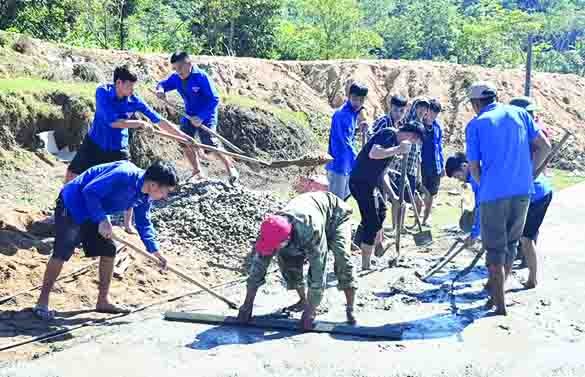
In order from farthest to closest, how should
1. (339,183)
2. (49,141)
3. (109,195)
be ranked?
(49,141)
(339,183)
(109,195)

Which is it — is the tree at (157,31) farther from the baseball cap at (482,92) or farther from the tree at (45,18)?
the baseball cap at (482,92)

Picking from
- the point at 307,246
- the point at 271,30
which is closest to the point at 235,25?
the point at 271,30

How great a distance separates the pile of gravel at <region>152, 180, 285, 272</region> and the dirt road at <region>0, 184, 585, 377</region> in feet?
3.50

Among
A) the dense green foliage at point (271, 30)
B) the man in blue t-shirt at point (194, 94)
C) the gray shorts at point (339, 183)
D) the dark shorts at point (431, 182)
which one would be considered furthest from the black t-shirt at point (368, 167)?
the dense green foliage at point (271, 30)

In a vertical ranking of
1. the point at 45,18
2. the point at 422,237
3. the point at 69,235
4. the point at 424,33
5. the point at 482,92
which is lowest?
the point at 422,237

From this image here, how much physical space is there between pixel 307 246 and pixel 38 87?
25.4ft

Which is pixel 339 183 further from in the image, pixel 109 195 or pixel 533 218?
pixel 109 195

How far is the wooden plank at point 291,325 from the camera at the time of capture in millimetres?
6066

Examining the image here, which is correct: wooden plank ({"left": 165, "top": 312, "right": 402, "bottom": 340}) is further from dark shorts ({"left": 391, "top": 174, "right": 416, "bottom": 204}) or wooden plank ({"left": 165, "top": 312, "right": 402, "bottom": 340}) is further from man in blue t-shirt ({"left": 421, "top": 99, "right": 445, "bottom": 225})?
man in blue t-shirt ({"left": 421, "top": 99, "right": 445, "bottom": 225})

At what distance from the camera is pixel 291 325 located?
613 centimetres

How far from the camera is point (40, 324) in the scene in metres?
6.27

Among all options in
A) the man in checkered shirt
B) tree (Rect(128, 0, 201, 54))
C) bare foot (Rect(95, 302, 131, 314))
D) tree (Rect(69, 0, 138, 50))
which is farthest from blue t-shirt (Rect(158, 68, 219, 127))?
tree (Rect(128, 0, 201, 54))

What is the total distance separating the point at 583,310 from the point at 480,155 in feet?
5.83

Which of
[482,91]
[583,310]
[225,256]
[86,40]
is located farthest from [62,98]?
[86,40]
